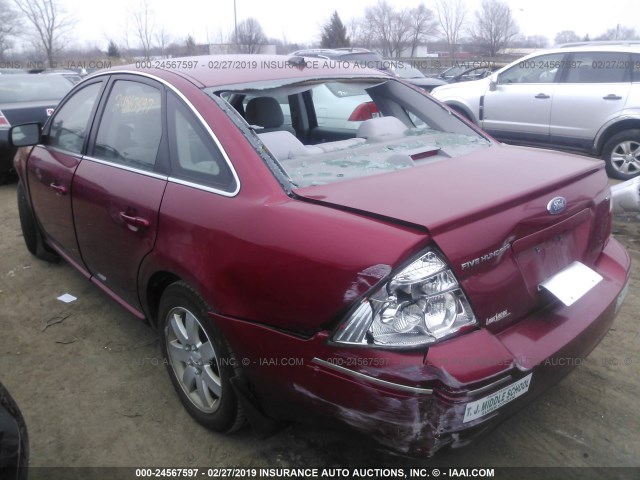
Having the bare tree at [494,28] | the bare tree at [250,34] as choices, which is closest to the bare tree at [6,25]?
the bare tree at [250,34]

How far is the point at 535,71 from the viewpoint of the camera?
779 cm

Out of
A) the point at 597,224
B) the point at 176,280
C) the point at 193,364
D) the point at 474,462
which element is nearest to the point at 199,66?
the point at 176,280

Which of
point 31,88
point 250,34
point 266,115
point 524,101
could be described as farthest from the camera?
point 250,34

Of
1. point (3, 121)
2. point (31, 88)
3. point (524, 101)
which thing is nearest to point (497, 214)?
point (524, 101)

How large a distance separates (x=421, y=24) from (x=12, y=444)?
1863 inches

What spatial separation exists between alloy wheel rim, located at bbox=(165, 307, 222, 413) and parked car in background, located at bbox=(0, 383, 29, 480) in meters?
0.74

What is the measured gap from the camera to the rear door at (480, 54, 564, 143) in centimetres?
755

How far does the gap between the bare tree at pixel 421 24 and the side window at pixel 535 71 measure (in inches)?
1452

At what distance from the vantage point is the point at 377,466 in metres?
2.27

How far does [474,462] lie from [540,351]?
704 mm

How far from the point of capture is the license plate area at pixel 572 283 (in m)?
2.00

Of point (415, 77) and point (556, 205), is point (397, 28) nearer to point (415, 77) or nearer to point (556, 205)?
point (415, 77)

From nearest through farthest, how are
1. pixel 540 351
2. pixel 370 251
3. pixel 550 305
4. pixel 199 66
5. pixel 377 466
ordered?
pixel 370 251, pixel 540 351, pixel 550 305, pixel 377 466, pixel 199 66

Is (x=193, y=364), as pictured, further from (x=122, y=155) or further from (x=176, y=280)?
(x=122, y=155)
